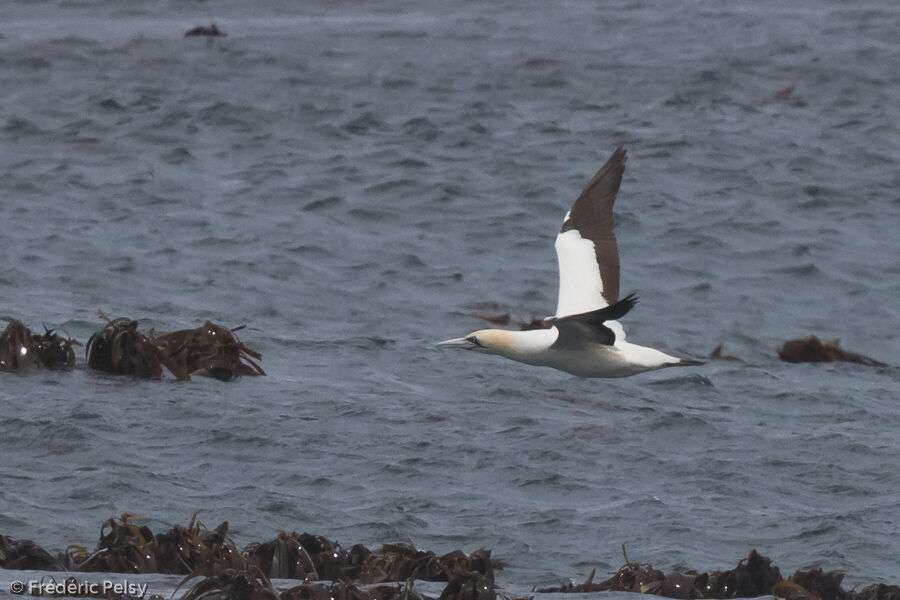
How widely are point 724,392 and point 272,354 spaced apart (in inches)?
145

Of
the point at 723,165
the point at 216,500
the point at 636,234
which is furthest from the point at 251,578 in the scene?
the point at 723,165

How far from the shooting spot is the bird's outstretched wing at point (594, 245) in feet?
33.6

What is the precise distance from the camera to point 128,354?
38.4ft

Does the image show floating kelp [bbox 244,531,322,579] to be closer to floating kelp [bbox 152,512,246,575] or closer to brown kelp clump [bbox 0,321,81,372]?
floating kelp [bbox 152,512,246,575]

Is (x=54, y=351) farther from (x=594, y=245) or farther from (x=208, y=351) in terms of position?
(x=594, y=245)

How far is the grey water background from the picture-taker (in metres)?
9.68

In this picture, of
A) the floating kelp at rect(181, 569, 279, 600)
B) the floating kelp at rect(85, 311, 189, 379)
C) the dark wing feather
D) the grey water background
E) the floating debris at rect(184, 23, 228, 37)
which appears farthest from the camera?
the floating debris at rect(184, 23, 228, 37)

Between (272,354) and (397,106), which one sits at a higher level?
(397,106)

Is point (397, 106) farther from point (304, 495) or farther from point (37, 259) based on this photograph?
point (304, 495)

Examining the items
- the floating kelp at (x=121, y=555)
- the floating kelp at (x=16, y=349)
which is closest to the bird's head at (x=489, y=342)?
the floating kelp at (x=121, y=555)

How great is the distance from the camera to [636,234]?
56.5ft

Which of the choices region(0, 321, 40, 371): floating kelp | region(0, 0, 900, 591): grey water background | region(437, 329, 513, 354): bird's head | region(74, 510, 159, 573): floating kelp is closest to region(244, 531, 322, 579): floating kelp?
region(74, 510, 159, 573): floating kelp

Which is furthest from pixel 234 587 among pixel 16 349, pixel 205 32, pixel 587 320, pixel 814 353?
pixel 205 32

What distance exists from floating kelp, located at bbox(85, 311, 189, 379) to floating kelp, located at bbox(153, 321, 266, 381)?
16 centimetres
